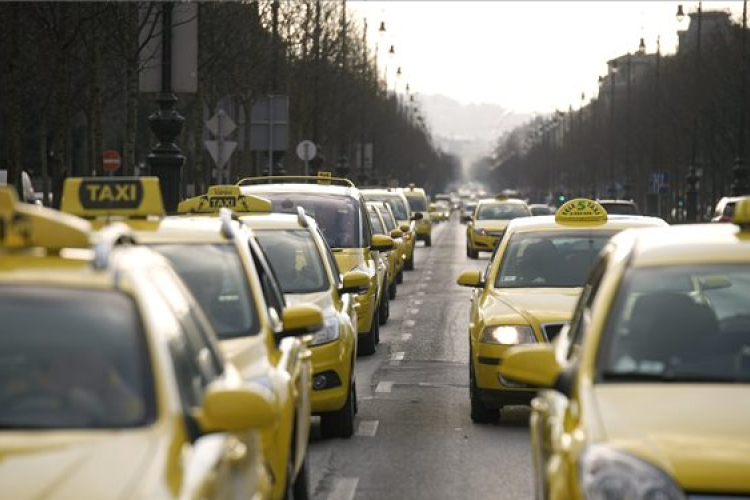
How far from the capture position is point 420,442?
Result: 1281 centimetres

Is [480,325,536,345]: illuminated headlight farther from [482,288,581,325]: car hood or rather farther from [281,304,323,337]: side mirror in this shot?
[281,304,323,337]: side mirror

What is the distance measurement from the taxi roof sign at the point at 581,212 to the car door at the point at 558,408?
6.63m

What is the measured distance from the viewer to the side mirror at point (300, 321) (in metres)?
8.94

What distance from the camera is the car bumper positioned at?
1262 cm

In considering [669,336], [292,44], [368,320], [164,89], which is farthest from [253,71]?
[669,336]

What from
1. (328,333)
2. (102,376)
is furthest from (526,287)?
(102,376)

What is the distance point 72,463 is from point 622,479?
5.69ft

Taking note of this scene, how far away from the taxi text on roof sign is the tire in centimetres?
445

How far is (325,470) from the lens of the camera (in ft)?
37.5

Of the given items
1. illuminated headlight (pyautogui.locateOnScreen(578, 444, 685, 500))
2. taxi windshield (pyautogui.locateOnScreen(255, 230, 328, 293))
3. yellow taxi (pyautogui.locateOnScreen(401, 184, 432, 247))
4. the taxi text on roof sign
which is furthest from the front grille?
yellow taxi (pyautogui.locateOnScreen(401, 184, 432, 247))

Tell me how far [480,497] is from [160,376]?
5.10 m

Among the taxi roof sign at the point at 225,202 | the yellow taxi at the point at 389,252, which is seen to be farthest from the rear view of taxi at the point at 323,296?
the yellow taxi at the point at 389,252

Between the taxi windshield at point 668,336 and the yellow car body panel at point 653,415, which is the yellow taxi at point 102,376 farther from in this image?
the taxi windshield at point 668,336

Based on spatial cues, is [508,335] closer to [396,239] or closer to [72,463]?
[72,463]
